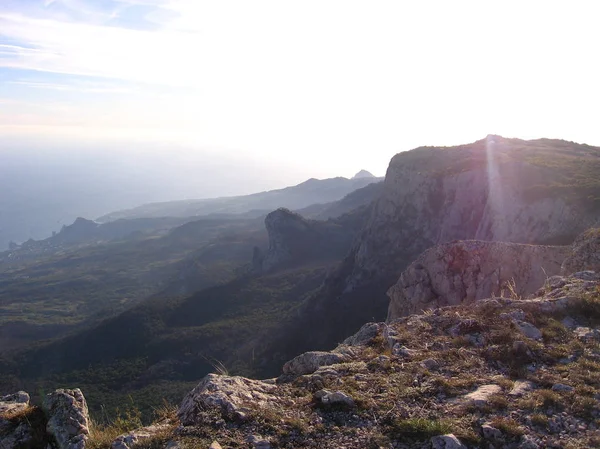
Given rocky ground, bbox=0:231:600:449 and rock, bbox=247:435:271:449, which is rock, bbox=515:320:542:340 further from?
rock, bbox=247:435:271:449

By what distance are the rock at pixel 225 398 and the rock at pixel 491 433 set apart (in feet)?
10.0

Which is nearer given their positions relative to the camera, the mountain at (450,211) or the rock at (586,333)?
the rock at (586,333)

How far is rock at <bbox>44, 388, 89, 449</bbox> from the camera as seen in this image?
572 centimetres

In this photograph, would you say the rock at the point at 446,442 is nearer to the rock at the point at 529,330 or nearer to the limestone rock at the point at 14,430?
the rock at the point at 529,330

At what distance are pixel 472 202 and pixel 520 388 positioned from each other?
40378 millimetres

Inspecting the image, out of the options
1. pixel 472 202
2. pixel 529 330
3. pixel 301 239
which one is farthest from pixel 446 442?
pixel 301 239

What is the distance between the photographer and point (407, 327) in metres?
9.61

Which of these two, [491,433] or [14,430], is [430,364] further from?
[14,430]

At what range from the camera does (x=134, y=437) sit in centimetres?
557

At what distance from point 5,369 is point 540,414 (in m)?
80.7

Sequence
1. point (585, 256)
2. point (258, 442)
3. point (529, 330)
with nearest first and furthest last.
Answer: point (258, 442) < point (529, 330) < point (585, 256)

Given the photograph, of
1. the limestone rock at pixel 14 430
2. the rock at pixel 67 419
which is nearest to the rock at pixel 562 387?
the rock at pixel 67 419

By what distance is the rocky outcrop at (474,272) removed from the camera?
16141mm

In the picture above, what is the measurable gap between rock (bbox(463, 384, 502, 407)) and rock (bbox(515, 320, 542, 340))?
2194 mm
